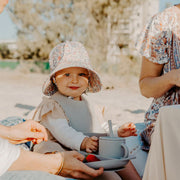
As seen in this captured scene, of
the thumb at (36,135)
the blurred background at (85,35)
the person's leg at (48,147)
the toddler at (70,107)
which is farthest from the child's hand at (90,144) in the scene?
the blurred background at (85,35)

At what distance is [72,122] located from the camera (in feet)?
6.47

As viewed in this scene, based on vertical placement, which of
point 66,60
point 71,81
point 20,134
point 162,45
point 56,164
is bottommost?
point 56,164

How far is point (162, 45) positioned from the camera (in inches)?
75.1

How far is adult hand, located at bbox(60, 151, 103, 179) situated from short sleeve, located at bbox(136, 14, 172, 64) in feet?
3.09

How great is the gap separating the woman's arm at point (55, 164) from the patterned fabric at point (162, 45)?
0.69 meters

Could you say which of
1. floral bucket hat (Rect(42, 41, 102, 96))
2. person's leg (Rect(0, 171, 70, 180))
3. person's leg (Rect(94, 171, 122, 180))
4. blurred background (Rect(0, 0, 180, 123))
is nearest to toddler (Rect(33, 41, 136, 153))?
floral bucket hat (Rect(42, 41, 102, 96))

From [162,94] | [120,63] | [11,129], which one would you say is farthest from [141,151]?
[120,63]

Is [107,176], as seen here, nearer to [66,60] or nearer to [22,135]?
[22,135]

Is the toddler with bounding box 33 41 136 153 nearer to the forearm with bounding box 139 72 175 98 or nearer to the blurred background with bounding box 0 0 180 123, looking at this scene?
the forearm with bounding box 139 72 175 98

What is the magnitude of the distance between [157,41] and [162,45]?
0.16 ft

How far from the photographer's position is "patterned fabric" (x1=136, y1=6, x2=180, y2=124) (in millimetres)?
1820

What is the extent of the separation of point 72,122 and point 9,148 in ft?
3.09

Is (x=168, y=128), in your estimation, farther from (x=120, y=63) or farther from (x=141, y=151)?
(x=120, y=63)

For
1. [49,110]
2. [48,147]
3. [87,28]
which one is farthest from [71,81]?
[87,28]
